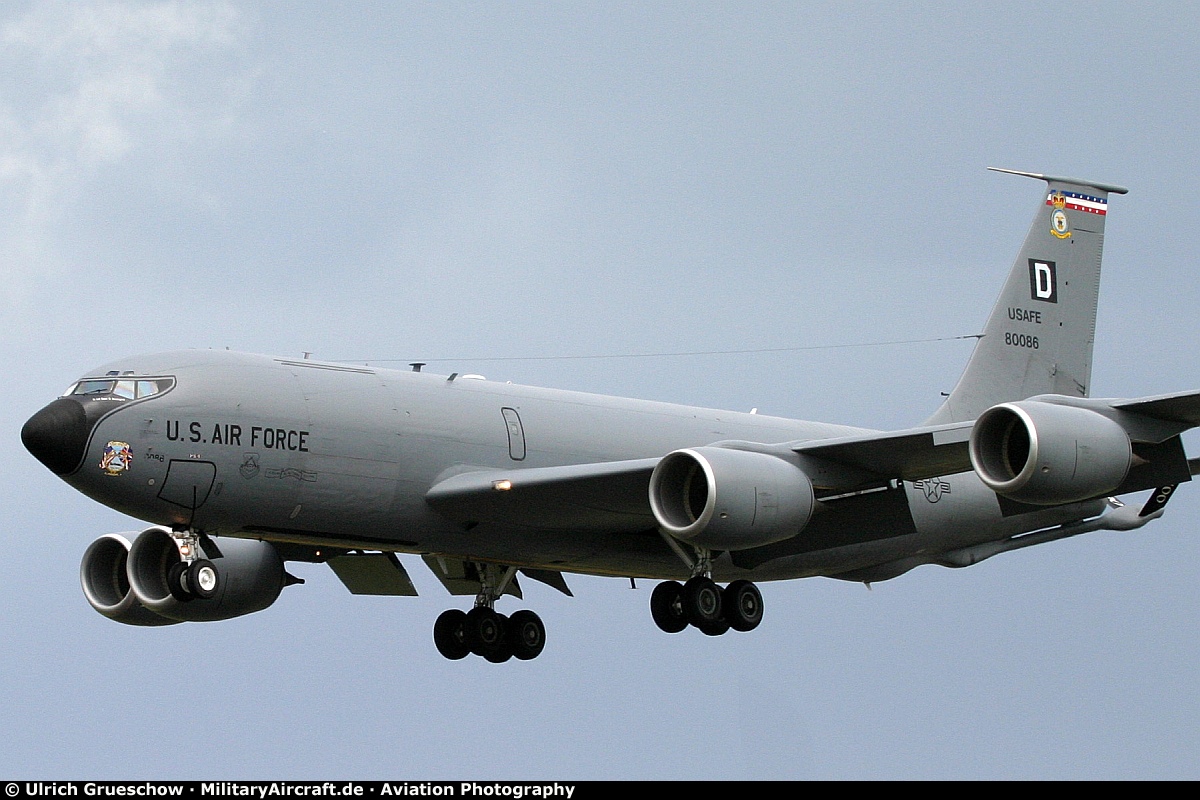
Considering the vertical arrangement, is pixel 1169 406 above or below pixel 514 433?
below

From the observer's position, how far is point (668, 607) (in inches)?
1114

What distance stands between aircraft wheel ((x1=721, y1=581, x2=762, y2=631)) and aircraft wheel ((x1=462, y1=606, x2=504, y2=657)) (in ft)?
15.2

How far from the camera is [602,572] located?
30.7 meters

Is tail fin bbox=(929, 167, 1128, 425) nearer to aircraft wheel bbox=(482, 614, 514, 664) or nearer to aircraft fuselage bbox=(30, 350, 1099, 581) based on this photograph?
aircraft fuselage bbox=(30, 350, 1099, 581)

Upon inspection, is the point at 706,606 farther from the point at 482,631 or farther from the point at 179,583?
the point at 179,583

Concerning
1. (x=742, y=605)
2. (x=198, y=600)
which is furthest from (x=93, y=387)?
(x=742, y=605)

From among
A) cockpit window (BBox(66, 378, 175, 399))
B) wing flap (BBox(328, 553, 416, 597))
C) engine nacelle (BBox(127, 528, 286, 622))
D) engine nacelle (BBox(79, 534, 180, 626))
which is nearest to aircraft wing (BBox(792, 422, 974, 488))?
wing flap (BBox(328, 553, 416, 597))

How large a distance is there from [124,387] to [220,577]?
20.7 ft

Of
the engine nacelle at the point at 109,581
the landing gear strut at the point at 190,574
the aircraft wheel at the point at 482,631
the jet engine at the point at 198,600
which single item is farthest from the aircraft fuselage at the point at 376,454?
the engine nacelle at the point at 109,581

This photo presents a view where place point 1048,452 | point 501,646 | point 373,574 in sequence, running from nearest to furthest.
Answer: point 1048,452 → point 501,646 → point 373,574

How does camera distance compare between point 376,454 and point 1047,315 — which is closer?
point 376,454

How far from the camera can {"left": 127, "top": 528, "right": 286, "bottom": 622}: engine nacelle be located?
29.8 m

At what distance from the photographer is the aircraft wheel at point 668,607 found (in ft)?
92.4
